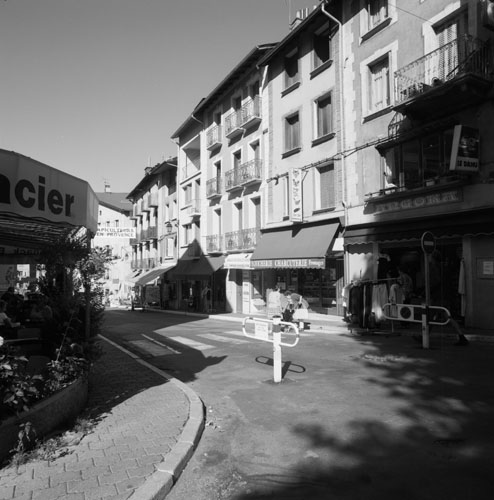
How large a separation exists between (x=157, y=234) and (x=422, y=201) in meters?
30.1

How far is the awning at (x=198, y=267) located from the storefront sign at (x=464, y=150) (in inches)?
625

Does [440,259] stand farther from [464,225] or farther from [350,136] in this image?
[350,136]

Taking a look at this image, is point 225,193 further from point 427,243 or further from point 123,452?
point 123,452

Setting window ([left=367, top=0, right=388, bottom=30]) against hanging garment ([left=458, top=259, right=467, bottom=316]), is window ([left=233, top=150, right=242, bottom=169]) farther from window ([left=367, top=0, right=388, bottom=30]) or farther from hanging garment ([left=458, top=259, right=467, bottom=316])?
hanging garment ([left=458, top=259, right=467, bottom=316])

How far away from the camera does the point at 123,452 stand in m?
4.20

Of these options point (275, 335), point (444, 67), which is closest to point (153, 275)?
point (444, 67)

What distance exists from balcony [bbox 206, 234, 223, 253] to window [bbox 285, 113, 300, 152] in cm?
797

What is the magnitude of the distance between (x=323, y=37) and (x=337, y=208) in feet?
26.5

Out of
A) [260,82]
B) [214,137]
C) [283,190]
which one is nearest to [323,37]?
[260,82]

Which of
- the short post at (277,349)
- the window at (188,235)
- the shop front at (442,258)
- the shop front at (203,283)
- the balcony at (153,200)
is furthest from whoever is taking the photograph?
the balcony at (153,200)

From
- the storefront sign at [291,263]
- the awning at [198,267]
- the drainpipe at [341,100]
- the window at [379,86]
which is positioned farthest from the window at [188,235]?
the window at [379,86]

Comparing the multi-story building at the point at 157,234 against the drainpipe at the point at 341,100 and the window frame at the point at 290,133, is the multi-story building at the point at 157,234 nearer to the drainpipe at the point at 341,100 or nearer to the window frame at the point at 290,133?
the window frame at the point at 290,133

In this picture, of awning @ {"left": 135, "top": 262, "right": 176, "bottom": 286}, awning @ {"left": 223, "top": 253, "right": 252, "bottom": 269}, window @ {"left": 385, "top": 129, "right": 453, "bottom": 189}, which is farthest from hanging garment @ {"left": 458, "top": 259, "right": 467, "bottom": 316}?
awning @ {"left": 135, "top": 262, "right": 176, "bottom": 286}

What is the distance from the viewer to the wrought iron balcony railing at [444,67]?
40.9ft
